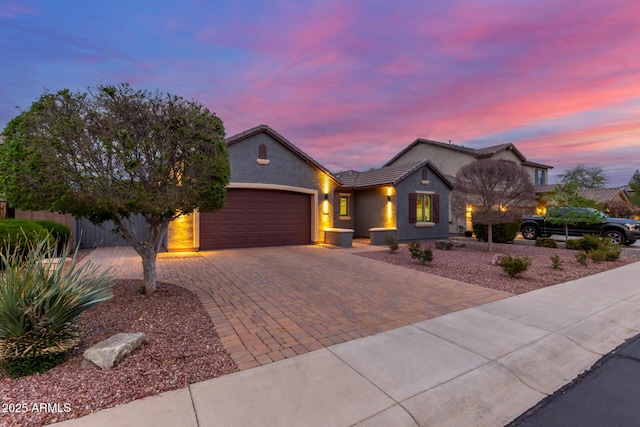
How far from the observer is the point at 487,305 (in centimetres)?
518

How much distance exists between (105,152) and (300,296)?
13.3ft

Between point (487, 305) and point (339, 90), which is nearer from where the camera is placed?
point (487, 305)

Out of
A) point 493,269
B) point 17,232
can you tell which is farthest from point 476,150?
point 17,232

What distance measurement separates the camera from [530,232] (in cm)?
1748

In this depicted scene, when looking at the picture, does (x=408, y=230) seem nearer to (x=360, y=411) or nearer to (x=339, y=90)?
(x=339, y=90)

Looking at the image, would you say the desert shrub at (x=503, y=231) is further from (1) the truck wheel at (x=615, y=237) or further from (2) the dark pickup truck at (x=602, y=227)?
(1) the truck wheel at (x=615, y=237)

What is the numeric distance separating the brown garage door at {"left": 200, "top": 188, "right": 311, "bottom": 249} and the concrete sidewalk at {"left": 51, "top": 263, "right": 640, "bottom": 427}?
9.50m

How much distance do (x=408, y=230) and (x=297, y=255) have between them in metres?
7.54

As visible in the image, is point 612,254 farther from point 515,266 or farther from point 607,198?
point 607,198

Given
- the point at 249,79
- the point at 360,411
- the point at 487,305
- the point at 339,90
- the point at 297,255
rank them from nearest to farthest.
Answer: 1. the point at 360,411
2. the point at 487,305
3. the point at 297,255
4. the point at 249,79
5. the point at 339,90

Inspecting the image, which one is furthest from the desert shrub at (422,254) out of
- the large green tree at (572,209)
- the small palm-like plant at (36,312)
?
the large green tree at (572,209)

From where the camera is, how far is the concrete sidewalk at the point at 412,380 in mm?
2277

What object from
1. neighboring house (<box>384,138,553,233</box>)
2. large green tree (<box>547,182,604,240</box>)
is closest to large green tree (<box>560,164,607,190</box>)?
neighboring house (<box>384,138,553,233</box>)

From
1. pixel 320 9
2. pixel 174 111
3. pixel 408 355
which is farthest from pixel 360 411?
pixel 320 9
